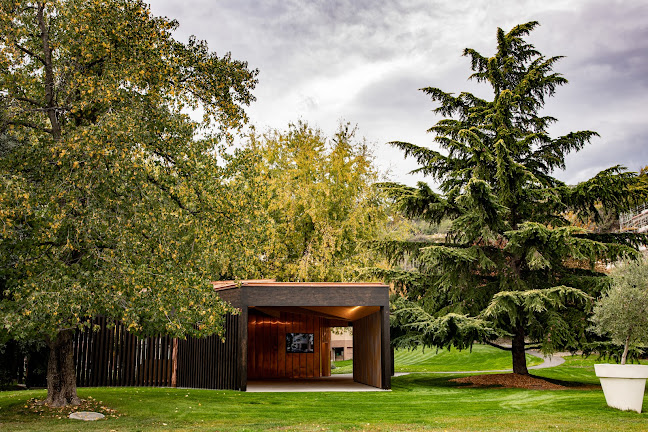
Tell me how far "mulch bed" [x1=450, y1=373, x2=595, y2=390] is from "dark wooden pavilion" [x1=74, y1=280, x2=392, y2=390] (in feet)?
9.89

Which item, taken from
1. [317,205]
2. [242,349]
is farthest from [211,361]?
[317,205]

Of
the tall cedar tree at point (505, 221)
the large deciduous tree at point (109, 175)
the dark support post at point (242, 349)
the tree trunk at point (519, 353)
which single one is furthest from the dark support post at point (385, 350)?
the large deciduous tree at point (109, 175)

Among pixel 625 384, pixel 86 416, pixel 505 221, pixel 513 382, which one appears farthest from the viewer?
pixel 505 221

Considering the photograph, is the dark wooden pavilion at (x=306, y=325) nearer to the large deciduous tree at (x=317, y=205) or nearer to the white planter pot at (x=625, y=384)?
the large deciduous tree at (x=317, y=205)

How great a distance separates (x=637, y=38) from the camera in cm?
2580

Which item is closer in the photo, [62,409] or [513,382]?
[62,409]

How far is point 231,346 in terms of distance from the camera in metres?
15.9

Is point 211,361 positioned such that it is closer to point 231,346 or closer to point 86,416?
point 231,346

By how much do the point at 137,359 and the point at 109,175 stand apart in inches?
398

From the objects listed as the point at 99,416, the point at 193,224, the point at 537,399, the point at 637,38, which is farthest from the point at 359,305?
the point at 637,38

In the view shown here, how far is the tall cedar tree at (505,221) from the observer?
54.1ft

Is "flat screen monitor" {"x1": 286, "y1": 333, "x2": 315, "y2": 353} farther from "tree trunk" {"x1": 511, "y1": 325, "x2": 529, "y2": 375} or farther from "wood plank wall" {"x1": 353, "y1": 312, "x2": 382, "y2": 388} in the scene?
"tree trunk" {"x1": 511, "y1": 325, "x2": 529, "y2": 375}

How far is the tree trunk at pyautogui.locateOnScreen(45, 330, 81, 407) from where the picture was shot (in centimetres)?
1055

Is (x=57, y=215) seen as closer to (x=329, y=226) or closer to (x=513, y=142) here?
(x=513, y=142)
